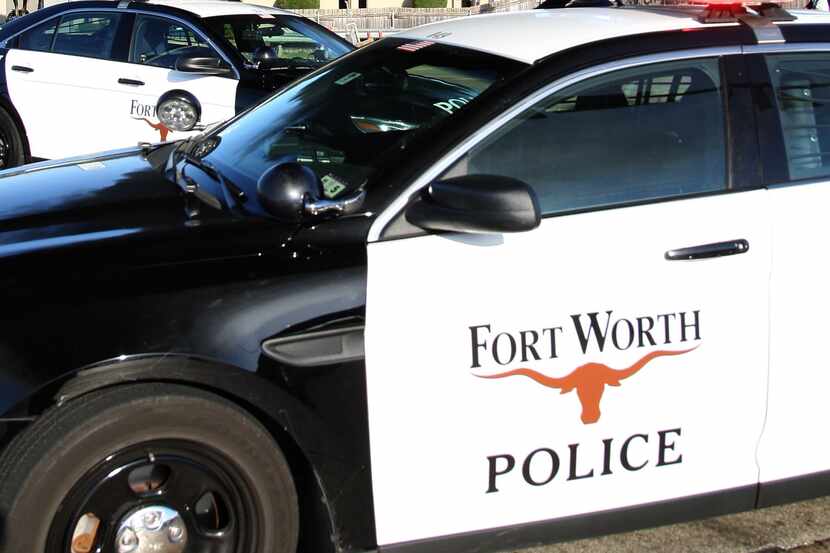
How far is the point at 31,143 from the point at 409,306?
6439mm

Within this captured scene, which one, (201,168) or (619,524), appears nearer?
(619,524)

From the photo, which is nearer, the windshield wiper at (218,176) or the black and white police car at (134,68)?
the windshield wiper at (218,176)

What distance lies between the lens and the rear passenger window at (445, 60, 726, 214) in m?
3.06

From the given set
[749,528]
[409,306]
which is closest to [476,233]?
[409,306]

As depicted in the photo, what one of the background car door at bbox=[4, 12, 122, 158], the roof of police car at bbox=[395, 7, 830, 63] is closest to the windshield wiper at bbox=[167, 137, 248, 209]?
the roof of police car at bbox=[395, 7, 830, 63]

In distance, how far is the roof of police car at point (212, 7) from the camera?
27.5ft

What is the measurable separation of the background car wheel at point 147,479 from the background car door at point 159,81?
17.6ft

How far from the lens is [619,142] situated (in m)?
3.18

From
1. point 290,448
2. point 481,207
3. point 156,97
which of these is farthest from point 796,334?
point 156,97

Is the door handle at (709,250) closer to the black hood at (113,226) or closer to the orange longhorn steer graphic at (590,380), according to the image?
the orange longhorn steer graphic at (590,380)

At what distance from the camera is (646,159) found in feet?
10.4

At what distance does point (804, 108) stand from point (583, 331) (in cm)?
106

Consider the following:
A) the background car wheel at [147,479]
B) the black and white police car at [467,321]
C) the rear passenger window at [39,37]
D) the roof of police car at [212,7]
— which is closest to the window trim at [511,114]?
the black and white police car at [467,321]

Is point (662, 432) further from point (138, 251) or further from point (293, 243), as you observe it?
point (138, 251)
